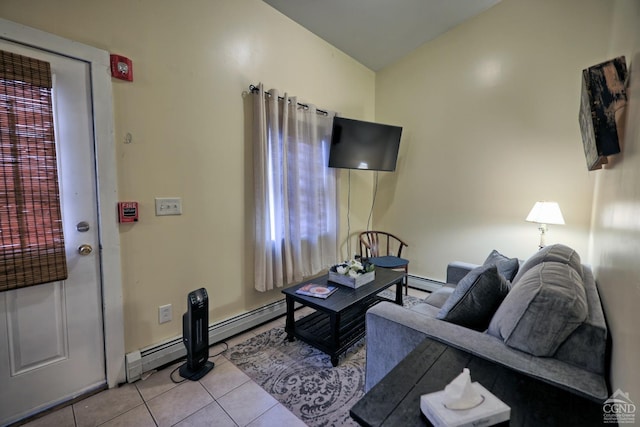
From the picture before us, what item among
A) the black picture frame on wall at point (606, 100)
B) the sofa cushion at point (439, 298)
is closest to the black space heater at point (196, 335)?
the sofa cushion at point (439, 298)

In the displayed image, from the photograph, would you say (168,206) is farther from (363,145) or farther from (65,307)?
(363,145)

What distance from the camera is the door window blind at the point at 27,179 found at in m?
1.39

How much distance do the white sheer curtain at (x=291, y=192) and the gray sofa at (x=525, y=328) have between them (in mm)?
1363

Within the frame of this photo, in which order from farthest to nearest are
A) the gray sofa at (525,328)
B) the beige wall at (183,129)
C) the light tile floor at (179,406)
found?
the beige wall at (183,129), the light tile floor at (179,406), the gray sofa at (525,328)

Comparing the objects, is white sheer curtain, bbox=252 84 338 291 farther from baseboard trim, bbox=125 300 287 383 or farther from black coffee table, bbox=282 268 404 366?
black coffee table, bbox=282 268 404 366

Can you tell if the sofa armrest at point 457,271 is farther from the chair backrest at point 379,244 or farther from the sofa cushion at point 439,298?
the chair backrest at point 379,244

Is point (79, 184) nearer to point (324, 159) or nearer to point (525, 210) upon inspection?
point (324, 159)

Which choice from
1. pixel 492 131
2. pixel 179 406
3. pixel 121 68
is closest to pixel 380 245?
pixel 492 131

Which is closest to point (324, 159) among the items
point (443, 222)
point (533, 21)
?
point (443, 222)

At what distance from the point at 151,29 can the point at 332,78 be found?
6.66ft

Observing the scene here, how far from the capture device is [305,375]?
75.1 inches

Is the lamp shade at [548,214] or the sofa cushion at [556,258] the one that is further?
the lamp shade at [548,214]

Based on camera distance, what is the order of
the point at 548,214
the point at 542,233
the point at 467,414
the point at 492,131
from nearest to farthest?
1. the point at 467,414
2. the point at 548,214
3. the point at 542,233
4. the point at 492,131

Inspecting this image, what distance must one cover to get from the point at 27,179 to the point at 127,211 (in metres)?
0.49
